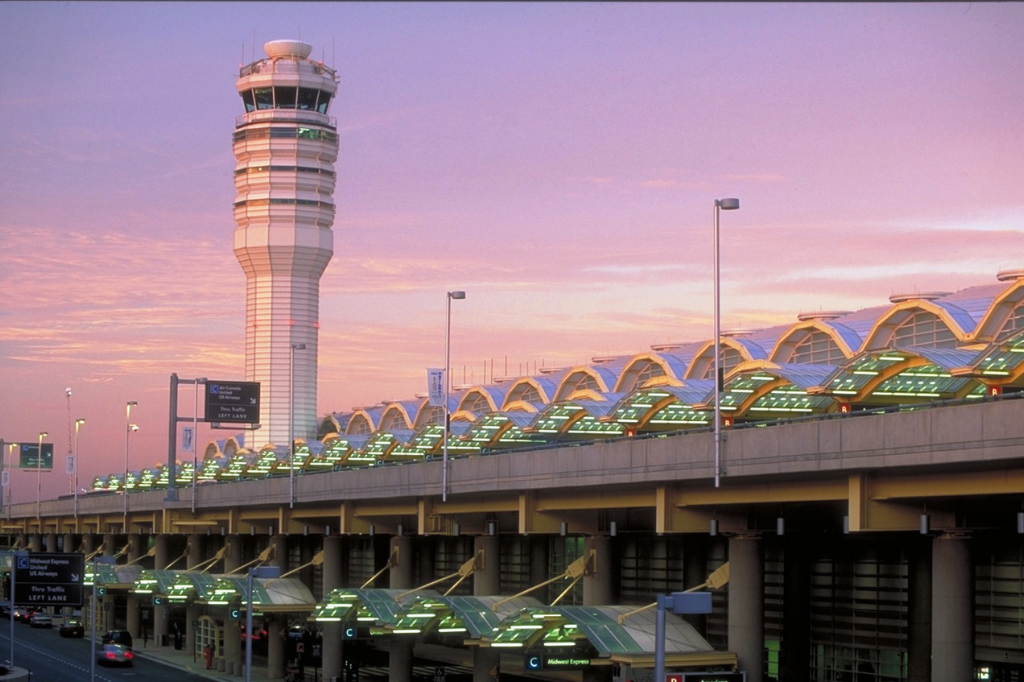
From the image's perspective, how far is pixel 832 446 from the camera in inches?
1622

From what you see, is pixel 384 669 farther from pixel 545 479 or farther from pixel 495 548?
pixel 545 479

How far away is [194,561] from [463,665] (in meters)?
38.5

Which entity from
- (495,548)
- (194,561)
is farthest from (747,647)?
(194,561)

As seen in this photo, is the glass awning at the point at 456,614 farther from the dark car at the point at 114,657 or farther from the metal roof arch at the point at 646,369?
the metal roof arch at the point at 646,369

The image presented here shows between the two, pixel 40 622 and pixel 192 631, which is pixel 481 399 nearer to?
pixel 192 631

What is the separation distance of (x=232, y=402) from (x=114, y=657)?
17996 millimetres

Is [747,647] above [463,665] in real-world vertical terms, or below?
above

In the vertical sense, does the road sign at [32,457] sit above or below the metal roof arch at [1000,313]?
below

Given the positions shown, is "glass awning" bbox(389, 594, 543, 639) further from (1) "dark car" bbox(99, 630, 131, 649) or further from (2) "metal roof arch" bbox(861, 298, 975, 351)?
A: (1) "dark car" bbox(99, 630, 131, 649)

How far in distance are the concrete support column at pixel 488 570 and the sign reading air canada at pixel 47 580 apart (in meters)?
18.5

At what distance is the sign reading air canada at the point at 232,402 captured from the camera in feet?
284

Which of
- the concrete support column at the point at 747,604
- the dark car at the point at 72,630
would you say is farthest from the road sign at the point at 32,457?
the concrete support column at the point at 747,604

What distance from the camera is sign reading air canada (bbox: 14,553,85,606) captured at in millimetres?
58456

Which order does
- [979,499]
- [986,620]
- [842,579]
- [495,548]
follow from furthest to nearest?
[495,548] < [842,579] < [986,620] < [979,499]
